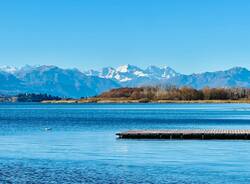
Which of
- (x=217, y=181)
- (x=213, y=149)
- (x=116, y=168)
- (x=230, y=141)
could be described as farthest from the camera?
(x=230, y=141)

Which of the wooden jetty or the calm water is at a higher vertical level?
the wooden jetty

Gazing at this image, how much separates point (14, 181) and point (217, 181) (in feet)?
42.4

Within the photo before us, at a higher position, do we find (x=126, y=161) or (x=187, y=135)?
(x=187, y=135)

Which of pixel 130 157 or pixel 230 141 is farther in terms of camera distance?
pixel 230 141

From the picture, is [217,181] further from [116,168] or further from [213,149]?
[213,149]

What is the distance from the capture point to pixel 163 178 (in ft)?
137

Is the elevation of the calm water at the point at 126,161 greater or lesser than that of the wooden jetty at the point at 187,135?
lesser

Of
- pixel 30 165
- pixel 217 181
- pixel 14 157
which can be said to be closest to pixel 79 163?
pixel 30 165

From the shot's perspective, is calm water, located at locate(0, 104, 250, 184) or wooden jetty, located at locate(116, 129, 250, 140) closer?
calm water, located at locate(0, 104, 250, 184)

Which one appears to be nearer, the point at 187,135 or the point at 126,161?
the point at 126,161

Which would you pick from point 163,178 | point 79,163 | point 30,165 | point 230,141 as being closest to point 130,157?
point 79,163

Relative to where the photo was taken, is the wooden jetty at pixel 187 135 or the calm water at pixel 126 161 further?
the wooden jetty at pixel 187 135

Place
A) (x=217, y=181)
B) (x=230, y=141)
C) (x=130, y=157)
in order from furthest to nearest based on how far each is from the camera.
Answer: (x=230, y=141)
(x=130, y=157)
(x=217, y=181)

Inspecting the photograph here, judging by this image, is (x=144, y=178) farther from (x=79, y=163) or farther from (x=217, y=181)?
(x=79, y=163)
